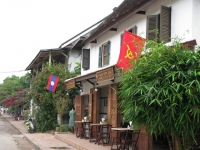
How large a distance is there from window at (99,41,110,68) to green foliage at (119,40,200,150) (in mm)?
8569

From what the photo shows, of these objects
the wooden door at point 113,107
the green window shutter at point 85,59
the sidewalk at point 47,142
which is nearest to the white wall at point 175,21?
the wooden door at point 113,107

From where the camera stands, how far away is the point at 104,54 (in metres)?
15.2

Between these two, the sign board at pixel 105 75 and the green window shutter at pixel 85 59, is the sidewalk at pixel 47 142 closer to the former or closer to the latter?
the sign board at pixel 105 75

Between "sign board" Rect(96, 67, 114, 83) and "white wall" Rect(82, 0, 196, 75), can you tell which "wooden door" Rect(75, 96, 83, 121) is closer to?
Result: "white wall" Rect(82, 0, 196, 75)

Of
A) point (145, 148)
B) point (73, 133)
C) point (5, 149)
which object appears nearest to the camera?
point (145, 148)

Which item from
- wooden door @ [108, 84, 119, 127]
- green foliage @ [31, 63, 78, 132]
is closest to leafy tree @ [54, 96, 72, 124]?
green foliage @ [31, 63, 78, 132]

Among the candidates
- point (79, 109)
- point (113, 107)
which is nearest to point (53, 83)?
point (79, 109)

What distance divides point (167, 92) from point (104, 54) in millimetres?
10162

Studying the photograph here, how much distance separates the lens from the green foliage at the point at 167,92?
17.1 ft

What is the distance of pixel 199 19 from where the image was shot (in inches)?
341

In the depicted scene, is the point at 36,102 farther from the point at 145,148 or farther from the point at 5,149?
the point at 145,148

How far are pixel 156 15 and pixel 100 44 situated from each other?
604 cm

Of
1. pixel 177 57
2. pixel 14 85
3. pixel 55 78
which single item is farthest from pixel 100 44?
pixel 14 85

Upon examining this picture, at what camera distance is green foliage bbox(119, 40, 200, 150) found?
17.1ft
